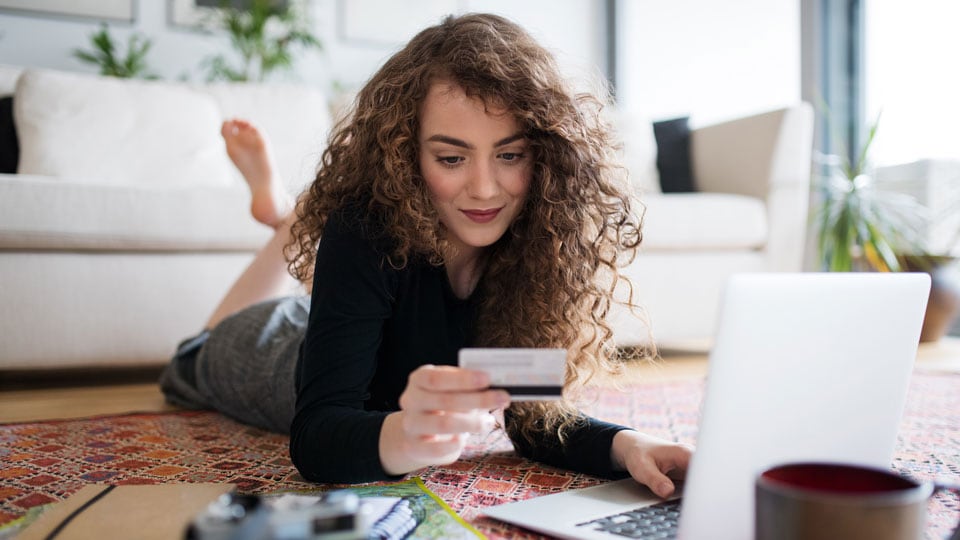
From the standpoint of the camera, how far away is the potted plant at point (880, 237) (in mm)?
2834

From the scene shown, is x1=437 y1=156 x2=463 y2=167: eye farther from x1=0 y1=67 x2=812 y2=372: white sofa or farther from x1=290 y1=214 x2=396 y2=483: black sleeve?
x1=0 y1=67 x2=812 y2=372: white sofa

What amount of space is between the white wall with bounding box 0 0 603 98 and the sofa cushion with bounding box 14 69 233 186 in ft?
3.61

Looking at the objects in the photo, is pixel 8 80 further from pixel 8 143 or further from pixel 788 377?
pixel 788 377

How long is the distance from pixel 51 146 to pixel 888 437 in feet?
8.28

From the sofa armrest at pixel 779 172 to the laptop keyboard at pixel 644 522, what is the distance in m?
2.06

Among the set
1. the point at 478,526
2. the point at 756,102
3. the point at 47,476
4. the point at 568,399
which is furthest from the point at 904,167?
the point at 47,476

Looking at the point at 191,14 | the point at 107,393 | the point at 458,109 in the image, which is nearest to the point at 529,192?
the point at 458,109

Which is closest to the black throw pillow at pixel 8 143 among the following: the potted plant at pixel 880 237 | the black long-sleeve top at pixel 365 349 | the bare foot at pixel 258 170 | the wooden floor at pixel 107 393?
the wooden floor at pixel 107 393

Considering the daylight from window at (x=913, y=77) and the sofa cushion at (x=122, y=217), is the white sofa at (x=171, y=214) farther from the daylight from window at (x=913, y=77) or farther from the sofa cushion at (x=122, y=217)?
the daylight from window at (x=913, y=77)

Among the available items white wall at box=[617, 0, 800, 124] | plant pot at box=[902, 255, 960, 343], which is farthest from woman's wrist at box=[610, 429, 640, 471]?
white wall at box=[617, 0, 800, 124]

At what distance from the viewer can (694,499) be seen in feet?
2.12

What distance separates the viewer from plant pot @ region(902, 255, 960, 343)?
9.24 ft

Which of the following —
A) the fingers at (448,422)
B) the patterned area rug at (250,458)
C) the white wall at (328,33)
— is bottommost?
the patterned area rug at (250,458)

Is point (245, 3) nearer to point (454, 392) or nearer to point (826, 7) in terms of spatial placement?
point (826, 7)
